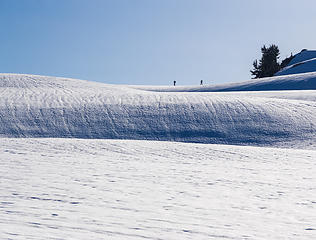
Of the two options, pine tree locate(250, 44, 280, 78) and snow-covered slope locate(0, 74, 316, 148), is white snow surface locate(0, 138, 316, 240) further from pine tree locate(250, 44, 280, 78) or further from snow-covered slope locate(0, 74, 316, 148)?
pine tree locate(250, 44, 280, 78)

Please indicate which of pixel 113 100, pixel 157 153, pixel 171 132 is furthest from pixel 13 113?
pixel 157 153

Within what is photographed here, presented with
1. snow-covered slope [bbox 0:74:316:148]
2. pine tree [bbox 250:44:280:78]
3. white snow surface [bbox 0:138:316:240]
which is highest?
pine tree [bbox 250:44:280:78]

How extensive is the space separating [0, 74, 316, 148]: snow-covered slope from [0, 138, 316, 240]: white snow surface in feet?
12.7

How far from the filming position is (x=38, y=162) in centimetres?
763

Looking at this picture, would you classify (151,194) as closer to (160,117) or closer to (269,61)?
(160,117)

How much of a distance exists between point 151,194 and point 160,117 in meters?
9.56

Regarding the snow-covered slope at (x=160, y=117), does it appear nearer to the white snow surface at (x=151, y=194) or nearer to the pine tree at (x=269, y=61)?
the white snow surface at (x=151, y=194)

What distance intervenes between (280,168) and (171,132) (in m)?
6.00

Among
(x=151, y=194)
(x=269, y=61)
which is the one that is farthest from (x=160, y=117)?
(x=269, y=61)

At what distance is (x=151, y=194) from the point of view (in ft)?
17.7

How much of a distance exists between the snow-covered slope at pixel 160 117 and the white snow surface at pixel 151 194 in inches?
152

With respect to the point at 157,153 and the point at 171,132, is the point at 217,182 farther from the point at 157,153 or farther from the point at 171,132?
the point at 171,132

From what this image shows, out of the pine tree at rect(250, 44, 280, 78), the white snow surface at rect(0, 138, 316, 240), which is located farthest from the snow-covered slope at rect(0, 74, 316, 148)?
the pine tree at rect(250, 44, 280, 78)

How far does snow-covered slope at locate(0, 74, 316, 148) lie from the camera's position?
44.7 feet
